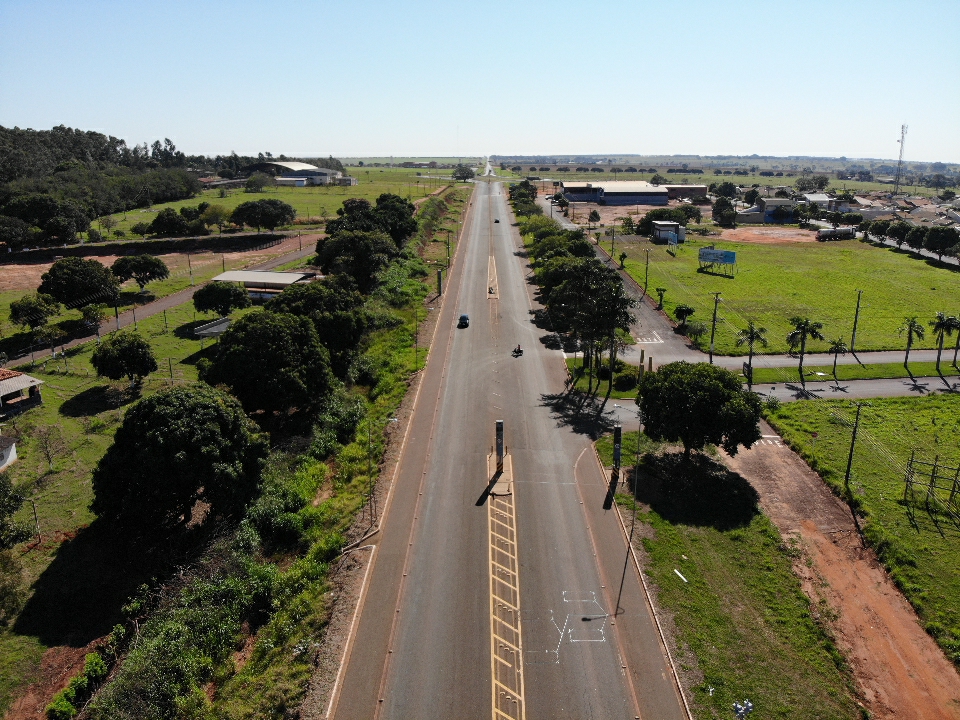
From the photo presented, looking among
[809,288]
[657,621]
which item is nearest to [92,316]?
[657,621]

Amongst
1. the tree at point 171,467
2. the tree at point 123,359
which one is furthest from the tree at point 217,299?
the tree at point 171,467

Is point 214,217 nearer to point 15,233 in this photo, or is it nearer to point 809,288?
point 15,233

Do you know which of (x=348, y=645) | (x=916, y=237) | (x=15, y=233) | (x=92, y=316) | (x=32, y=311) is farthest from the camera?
(x=916, y=237)

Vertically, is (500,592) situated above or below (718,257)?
below

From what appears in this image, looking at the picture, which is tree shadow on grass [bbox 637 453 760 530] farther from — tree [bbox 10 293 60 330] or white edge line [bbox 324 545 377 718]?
tree [bbox 10 293 60 330]

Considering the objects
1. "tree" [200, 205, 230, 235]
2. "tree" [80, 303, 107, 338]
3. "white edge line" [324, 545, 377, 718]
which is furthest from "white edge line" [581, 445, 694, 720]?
"tree" [200, 205, 230, 235]

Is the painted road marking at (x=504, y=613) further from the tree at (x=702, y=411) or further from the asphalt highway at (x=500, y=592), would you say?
the tree at (x=702, y=411)
